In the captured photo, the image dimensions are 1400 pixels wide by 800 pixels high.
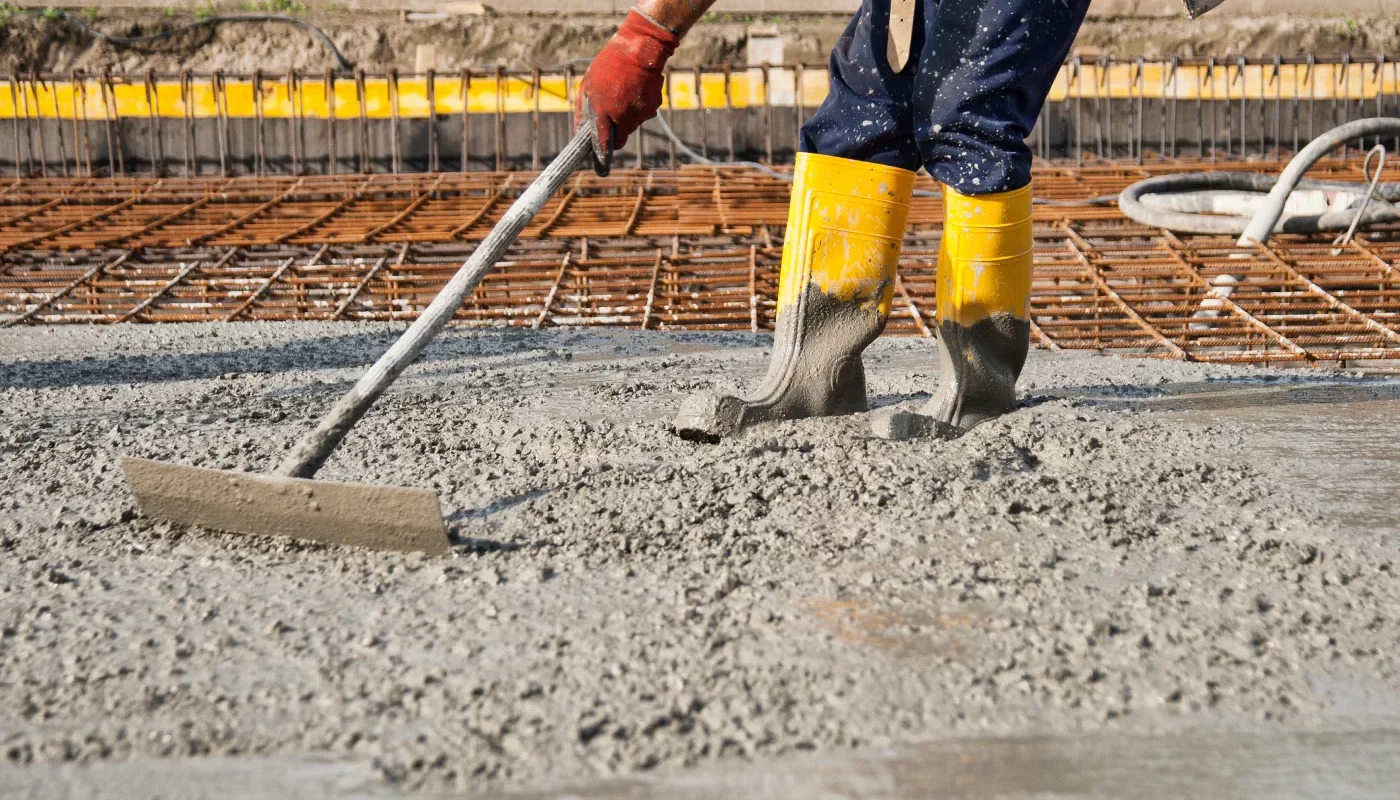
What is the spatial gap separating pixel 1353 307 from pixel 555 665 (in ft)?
11.9

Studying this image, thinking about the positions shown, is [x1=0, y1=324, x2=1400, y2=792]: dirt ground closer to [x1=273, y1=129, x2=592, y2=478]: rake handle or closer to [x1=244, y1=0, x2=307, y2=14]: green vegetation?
[x1=273, y1=129, x2=592, y2=478]: rake handle

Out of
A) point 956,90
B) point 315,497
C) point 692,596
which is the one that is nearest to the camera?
point 692,596

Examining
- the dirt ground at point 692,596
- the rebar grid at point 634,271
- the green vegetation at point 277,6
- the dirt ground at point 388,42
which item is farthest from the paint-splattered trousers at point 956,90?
the green vegetation at point 277,6

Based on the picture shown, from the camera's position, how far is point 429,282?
470 cm

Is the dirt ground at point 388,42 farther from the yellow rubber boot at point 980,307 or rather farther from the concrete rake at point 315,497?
the concrete rake at point 315,497

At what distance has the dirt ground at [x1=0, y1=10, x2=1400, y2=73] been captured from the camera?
8.59 metres

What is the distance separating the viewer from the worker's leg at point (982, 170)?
2229 mm

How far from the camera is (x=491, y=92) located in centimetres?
761

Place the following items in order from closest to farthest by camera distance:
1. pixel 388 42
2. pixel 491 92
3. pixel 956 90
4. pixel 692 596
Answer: pixel 692 596 → pixel 956 90 → pixel 491 92 → pixel 388 42

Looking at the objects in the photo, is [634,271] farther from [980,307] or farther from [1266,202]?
[980,307]

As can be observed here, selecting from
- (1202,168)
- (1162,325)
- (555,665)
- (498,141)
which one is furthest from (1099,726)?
(498,141)

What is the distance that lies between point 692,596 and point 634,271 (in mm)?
3258

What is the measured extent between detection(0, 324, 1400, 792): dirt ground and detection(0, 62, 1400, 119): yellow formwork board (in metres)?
5.21

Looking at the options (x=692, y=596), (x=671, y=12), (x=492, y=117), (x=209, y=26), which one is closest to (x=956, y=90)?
(x=671, y=12)
